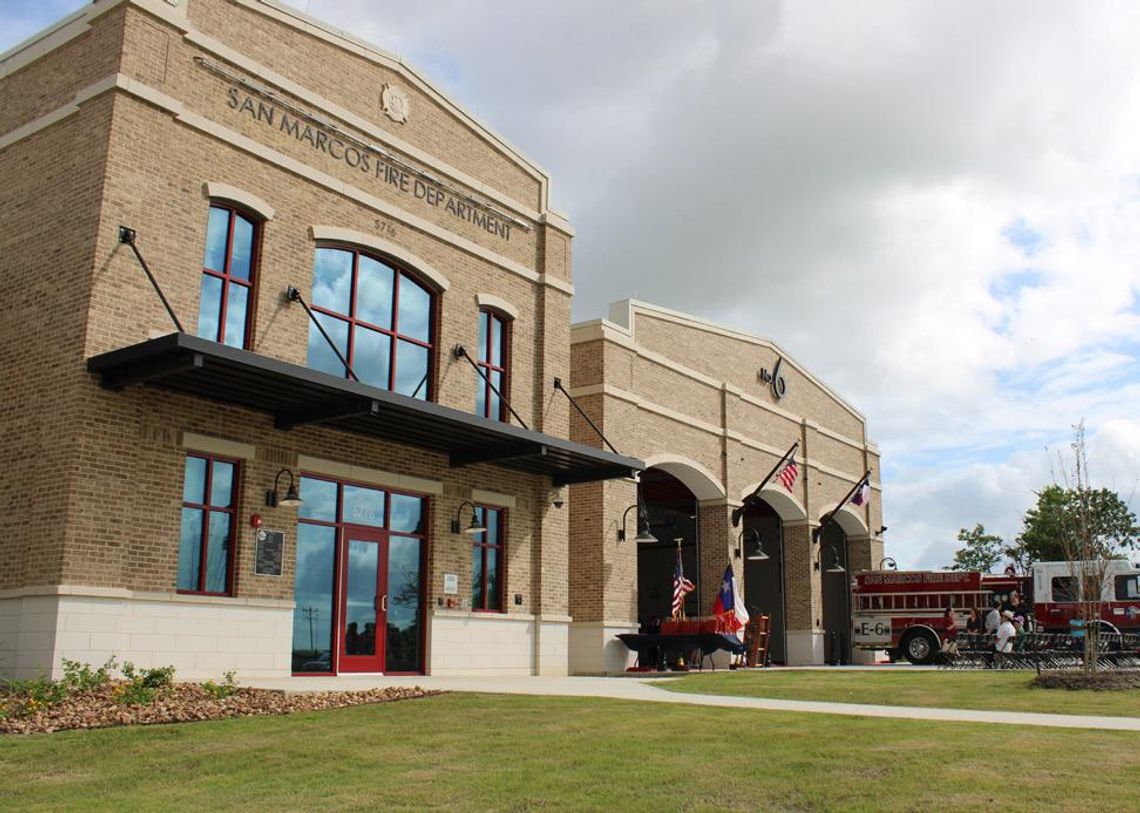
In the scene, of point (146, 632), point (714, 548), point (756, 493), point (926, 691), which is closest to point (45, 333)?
point (146, 632)

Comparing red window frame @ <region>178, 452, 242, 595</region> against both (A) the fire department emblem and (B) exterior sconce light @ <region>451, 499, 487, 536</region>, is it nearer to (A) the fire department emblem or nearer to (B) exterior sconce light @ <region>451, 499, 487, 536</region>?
(B) exterior sconce light @ <region>451, 499, 487, 536</region>

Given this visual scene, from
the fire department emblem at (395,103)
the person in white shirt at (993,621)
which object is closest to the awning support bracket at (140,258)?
the fire department emblem at (395,103)

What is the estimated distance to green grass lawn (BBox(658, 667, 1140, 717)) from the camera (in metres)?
15.4

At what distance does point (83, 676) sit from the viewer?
14.7 metres

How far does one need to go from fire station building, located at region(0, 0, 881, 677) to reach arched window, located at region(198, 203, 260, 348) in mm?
41

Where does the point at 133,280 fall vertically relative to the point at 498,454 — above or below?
above

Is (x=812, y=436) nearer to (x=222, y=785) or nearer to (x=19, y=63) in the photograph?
(x=19, y=63)

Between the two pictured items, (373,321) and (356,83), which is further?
(356,83)

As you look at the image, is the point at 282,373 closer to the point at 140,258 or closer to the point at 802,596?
the point at 140,258

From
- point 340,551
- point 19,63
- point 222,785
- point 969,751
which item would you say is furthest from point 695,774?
point 19,63

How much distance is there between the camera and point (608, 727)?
1180cm

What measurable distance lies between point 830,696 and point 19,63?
1653 cm

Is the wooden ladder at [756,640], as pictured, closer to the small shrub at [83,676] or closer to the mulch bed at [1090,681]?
the mulch bed at [1090,681]

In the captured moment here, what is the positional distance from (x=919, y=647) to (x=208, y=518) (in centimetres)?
2219
